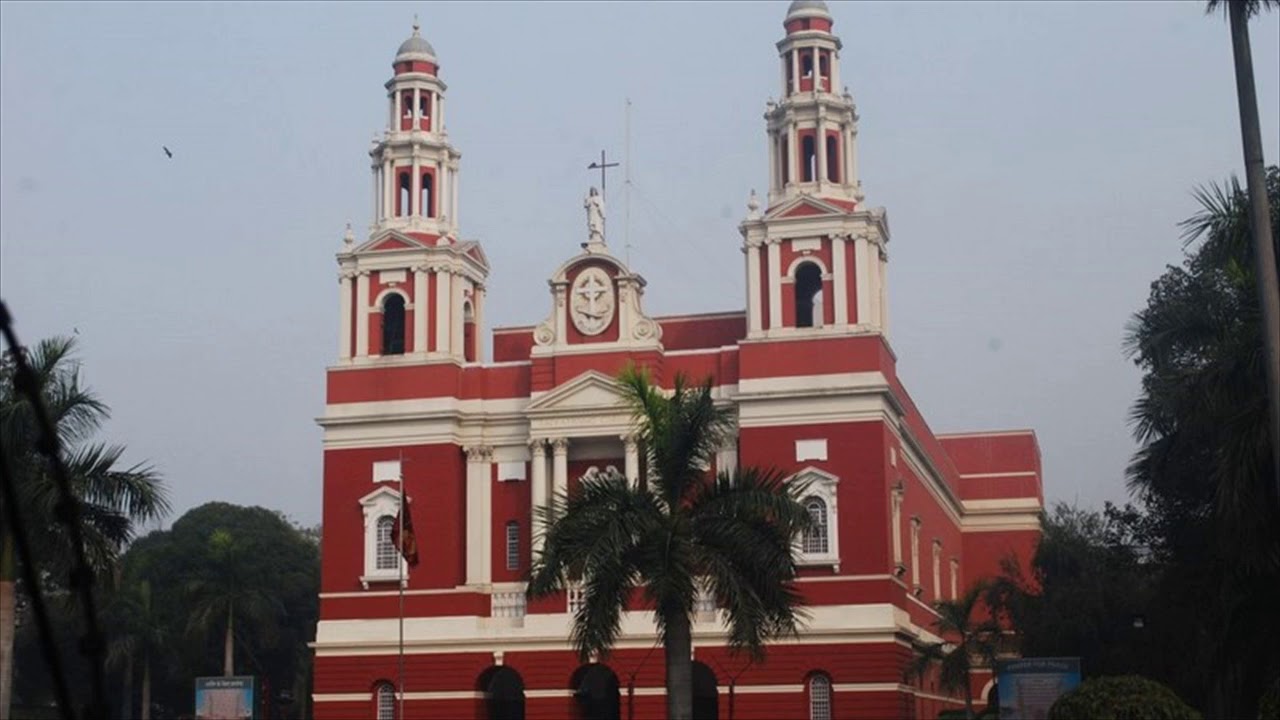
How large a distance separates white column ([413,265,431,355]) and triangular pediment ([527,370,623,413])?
3588 millimetres

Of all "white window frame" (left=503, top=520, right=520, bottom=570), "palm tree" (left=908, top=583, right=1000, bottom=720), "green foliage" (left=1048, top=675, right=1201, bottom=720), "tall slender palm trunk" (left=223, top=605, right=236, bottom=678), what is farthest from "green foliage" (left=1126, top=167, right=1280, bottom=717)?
"tall slender palm trunk" (left=223, top=605, right=236, bottom=678)

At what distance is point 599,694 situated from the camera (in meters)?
42.8

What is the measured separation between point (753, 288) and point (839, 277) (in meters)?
2.14

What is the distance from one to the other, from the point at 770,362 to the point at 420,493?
30.8 ft

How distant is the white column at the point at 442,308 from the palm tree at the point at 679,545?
18.3m

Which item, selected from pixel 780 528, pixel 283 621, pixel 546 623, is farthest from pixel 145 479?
pixel 283 621

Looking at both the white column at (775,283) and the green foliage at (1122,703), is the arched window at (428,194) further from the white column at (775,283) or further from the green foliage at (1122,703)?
the green foliage at (1122,703)

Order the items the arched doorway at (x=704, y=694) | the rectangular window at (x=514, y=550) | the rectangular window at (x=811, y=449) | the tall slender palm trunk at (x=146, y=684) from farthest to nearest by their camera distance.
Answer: the tall slender palm trunk at (x=146, y=684)
the rectangular window at (x=514, y=550)
the arched doorway at (x=704, y=694)
the rectangular window at (x=811, y=449)

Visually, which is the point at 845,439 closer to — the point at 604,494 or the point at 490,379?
the point at 490,379

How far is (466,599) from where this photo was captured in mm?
41938

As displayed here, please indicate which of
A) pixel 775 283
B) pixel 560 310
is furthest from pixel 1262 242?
pixel 560 310

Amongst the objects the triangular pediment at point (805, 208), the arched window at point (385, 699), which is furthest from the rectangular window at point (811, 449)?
the arched window at point (385, 699)

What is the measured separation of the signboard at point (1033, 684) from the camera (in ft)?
83.8

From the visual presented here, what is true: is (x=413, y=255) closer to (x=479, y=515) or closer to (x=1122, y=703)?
(x=479, y=515)
